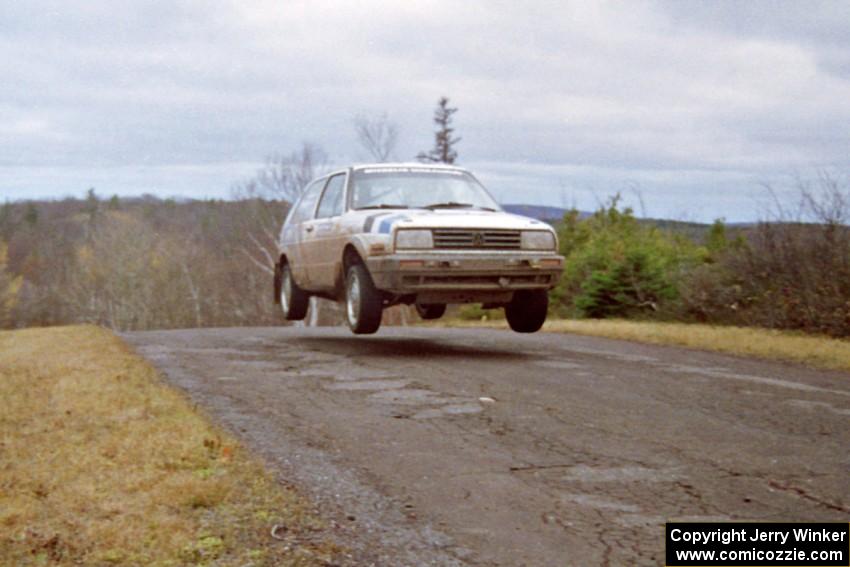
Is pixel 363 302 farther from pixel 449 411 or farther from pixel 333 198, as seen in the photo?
pixel 449 411

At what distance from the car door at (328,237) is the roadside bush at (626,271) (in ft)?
26.4

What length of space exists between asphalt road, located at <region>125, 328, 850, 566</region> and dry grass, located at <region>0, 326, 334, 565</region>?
0.29m

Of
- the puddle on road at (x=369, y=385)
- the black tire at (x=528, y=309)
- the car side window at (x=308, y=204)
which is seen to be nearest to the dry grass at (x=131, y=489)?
the puddle on road at (x=369, y=385)

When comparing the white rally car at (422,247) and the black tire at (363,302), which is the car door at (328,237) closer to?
the white rally car at (422,247)

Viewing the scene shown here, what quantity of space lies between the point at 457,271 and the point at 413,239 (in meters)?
0.54

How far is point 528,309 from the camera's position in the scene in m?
10.5

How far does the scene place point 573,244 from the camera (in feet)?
76.3

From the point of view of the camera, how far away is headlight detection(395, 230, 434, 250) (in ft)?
30.5

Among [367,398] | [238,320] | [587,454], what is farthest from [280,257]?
[238,320]

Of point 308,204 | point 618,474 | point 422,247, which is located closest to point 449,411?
point 618,474

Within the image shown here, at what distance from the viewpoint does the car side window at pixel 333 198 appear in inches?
432

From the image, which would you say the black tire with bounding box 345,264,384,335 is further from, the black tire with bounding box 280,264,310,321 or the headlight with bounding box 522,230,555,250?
the black tire with bounding box 280,264,310,321

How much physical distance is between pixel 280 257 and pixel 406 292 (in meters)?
4.37

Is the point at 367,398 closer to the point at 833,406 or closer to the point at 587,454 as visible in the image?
the point at 587,454
